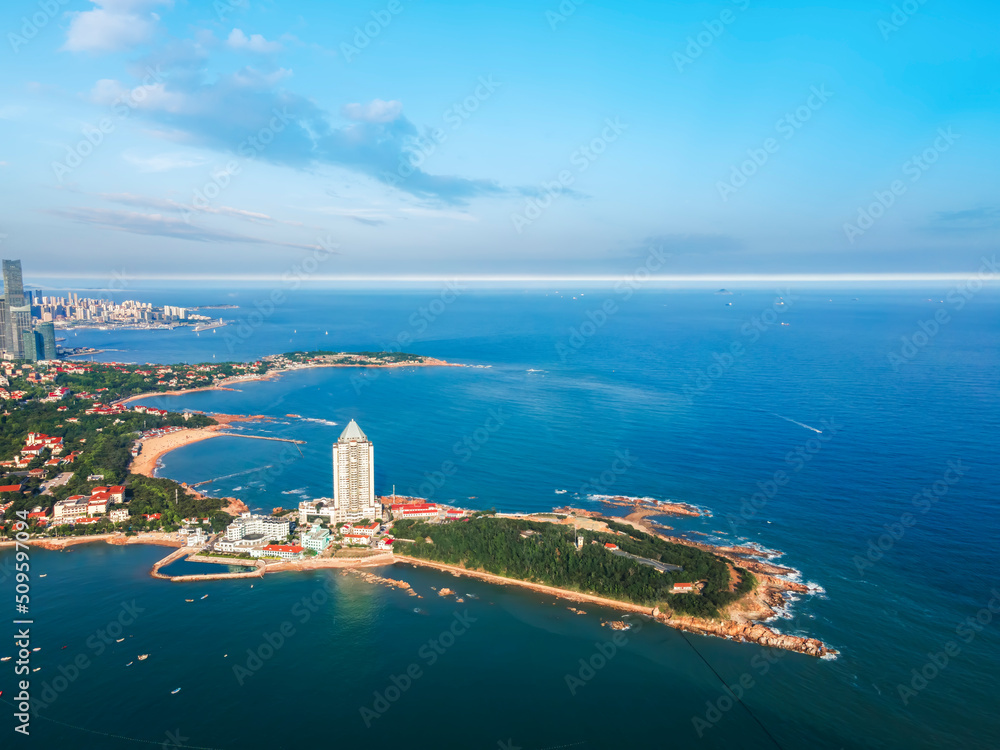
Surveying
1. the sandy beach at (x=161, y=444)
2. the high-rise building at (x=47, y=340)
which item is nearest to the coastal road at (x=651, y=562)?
the sandy beach at (x=161, y=444)

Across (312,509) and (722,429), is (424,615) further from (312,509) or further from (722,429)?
(722,429)

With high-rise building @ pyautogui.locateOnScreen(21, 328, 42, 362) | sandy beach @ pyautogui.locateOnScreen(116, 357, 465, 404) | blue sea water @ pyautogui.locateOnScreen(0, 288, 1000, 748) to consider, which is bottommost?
blue sea water @ pyautogui.locateOnScreen(0, 288, 1000, 748)

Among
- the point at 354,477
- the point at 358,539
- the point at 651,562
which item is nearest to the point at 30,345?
the point at 354,477

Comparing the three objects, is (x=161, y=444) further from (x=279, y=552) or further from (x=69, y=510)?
(x=279, y=552)

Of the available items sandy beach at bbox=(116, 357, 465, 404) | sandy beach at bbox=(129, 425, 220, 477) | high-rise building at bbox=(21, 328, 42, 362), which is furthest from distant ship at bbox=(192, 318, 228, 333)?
sandy beach at bbox=(129, 425, 220, 477)

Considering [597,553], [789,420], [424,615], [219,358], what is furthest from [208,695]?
[219,358]

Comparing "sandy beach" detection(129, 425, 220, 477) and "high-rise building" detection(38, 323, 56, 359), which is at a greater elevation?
"high-rise building" detection(38, 323, 56, 359)

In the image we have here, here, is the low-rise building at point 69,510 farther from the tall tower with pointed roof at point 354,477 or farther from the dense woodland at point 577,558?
the dense woodland at point 577,558

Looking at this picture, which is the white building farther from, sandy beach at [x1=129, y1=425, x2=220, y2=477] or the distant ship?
the distant ship
